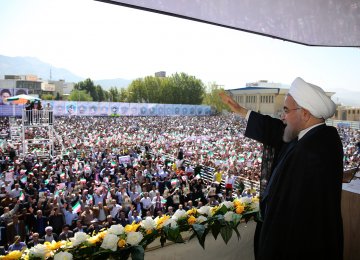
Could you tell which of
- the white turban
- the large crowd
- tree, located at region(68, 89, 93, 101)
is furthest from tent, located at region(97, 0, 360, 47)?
tree, located at region(68, 89, 93, 101)

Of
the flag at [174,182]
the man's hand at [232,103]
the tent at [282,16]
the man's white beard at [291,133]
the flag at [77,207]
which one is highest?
the tent at [282,16]

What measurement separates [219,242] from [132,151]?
41.5ft

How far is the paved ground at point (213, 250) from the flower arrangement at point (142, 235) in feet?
0.22

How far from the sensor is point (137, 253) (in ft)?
5.91

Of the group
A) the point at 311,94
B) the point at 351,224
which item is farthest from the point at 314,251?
the point at 351,224

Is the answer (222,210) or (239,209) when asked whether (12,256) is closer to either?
(222,210)

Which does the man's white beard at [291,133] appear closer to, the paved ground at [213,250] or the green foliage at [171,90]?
the paved ground at [213,250]

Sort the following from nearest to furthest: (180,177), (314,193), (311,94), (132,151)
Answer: (314,193) < (311,94) < (180,177) < (132,151)

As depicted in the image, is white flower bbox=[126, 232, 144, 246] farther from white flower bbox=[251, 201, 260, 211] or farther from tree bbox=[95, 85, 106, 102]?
tree bbox=[95, 85, 106, 102]

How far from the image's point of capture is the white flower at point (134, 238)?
186 centimetres

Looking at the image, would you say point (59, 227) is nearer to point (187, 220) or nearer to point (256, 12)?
point (187, 220)

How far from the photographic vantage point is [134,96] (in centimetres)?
5884

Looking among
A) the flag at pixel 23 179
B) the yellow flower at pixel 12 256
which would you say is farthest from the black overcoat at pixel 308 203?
the flag at pixel 23 179

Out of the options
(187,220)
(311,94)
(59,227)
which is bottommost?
(59,227)
